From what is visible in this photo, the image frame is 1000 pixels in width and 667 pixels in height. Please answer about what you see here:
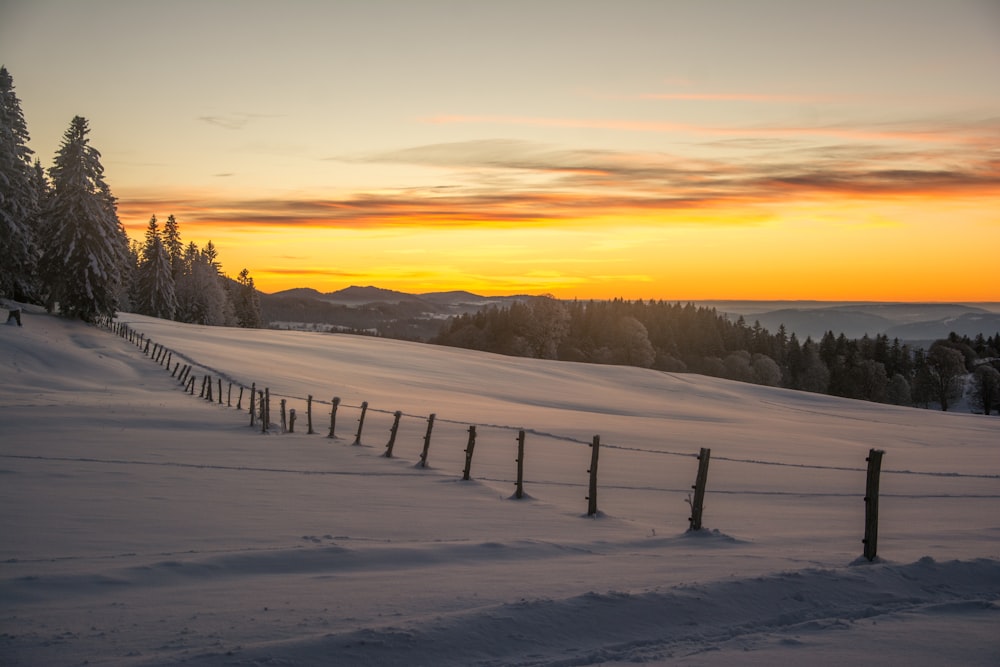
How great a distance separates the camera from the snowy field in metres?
6.81

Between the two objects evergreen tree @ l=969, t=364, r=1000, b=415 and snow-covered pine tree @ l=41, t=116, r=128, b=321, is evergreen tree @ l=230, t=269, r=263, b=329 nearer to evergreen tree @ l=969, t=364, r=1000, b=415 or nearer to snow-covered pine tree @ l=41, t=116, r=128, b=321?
→ snow-covered pine tree @ l=41, t=116, r=128, b=321

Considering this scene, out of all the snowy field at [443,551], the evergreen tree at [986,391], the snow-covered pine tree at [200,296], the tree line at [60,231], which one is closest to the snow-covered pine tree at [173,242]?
the snow-covered pine tree at [200,296]

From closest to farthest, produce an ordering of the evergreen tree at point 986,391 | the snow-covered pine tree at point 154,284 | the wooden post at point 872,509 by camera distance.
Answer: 1. the wooden post at point 872,509
2. the snow-covered pine tree at point 154,284
3. the evergreen tree at point 986,391

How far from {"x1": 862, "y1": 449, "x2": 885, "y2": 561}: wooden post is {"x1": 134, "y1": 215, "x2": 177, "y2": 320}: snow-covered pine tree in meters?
84.8

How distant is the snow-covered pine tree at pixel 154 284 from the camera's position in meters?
85.2

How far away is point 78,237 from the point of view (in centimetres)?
5031

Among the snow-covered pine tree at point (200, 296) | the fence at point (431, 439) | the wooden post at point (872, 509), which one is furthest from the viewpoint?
the snow-covered pine tree at point (200, 296)

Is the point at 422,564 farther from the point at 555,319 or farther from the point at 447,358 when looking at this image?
the point at 555,319

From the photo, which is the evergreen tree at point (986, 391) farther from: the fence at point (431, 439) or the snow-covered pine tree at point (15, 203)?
the snow-covered pine tree at point (15, 203)

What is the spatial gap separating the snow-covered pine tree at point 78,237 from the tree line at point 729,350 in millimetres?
66619

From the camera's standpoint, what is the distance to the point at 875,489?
10.8 metres

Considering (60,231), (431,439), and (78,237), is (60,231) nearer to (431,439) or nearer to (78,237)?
(78,237)

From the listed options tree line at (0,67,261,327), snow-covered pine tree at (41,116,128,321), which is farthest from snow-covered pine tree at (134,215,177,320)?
snow-covered pine tree at (41,116,128,321)

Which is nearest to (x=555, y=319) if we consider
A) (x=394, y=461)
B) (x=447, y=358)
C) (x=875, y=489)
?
(x=447, y=358)
